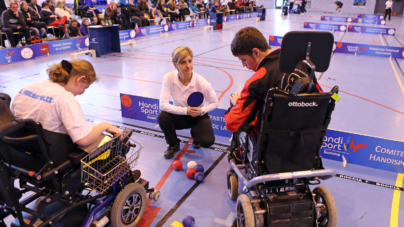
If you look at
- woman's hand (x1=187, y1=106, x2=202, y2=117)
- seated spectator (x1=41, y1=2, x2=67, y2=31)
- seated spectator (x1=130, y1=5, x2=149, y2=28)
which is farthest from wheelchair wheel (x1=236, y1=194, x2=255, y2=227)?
seated spectator (x1=130, y1=5, x2=149, y2=28)

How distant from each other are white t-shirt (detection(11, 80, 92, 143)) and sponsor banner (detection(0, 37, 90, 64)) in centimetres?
743

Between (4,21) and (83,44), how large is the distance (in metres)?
2.33

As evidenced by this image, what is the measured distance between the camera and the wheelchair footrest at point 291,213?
181cm

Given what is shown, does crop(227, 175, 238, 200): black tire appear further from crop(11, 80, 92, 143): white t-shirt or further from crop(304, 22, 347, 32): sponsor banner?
crop(304, 22, 347, 32): sponsor banner

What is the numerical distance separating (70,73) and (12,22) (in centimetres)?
882

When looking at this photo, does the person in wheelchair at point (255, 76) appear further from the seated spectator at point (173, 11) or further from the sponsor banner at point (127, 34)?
the seated spectator at point (173, 11)

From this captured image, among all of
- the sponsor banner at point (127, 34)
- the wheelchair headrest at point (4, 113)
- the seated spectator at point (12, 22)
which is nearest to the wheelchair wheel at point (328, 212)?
the wheelchair headrest at point (4, 113)

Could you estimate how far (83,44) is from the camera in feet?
32.9

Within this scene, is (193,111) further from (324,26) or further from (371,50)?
(324,26)

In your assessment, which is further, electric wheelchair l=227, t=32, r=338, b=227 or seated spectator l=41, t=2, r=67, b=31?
seated spectator l=41, t=2, r=67, b=31

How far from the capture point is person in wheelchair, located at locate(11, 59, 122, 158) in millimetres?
1693

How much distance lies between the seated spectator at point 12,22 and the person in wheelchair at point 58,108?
8605 mm

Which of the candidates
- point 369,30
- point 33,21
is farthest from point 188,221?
point 369,30

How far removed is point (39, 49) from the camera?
28.2ft
